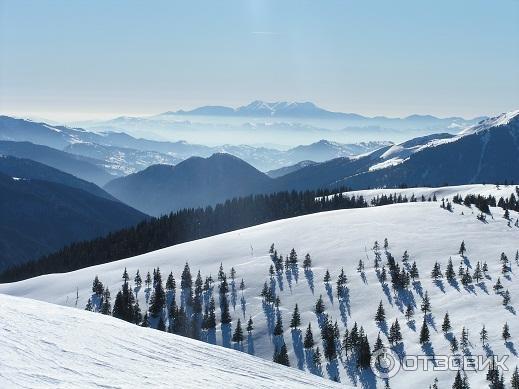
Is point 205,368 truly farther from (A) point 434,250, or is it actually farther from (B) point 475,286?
(A) point 434,250

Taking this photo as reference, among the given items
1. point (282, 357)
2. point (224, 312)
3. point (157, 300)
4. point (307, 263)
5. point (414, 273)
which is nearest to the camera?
point (282, 357)

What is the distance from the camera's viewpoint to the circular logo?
72.4 metres

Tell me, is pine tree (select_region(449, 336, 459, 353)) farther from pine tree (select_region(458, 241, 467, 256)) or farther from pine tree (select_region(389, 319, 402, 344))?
pine tree (select_region(458, 241, 467, 256))

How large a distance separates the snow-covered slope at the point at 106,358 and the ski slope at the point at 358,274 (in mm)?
42177

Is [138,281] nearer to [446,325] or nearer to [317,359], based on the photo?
[317,359]

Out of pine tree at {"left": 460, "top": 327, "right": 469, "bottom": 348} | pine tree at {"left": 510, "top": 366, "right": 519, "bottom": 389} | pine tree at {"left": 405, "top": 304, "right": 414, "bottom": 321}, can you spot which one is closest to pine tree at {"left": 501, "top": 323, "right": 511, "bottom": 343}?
pine tree at {"left": 460, "top": 327, "right": 469, "bottom": 348}

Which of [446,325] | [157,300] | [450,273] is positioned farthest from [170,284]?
[446,325]

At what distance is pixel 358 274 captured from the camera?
10325 centimetres

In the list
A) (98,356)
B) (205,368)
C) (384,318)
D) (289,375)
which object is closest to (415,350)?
(384,318)

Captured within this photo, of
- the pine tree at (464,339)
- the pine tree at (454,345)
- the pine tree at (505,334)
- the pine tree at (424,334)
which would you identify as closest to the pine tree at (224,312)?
the pine tree at (424,334)

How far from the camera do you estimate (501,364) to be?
6588cm

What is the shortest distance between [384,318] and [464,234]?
141 feet

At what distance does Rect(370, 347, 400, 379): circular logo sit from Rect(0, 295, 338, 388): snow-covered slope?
39.7 metres

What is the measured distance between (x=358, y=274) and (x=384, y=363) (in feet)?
98.4
